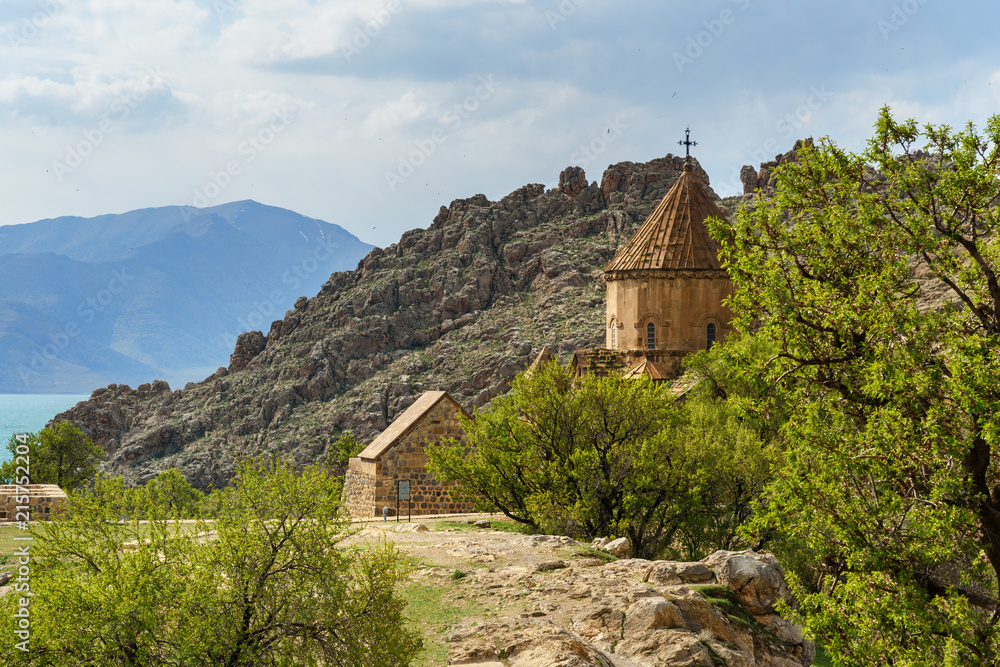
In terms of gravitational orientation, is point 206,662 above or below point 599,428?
below

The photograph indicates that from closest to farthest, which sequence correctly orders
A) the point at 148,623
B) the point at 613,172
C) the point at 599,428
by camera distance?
1. the point at 148,623
2. the point at 599,428
3. the point at 613,172

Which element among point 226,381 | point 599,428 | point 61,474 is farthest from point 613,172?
point 599,428

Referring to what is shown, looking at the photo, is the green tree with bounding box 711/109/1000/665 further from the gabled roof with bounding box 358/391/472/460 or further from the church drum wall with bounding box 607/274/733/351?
the church drum wall with bounding box 607/274/733/351

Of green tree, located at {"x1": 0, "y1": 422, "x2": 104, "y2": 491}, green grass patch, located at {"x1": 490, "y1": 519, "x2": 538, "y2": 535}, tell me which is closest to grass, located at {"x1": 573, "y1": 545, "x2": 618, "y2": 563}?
green grass patch, located at {"x1": 490, "y1": 519, "x2": 538, "y2": 535}

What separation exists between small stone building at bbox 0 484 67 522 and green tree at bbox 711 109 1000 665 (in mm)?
12456

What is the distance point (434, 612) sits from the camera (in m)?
10.7

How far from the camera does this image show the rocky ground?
9727mm

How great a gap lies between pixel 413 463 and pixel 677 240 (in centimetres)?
1760

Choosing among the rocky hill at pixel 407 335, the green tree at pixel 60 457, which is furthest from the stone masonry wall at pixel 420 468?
the rocky hill at pixel 407 335

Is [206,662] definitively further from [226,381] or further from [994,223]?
[226,381]

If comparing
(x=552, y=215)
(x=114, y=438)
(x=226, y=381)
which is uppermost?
(x=552, y=215)

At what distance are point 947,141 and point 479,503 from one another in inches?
458

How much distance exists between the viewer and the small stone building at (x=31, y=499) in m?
15.7

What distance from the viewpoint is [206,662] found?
7492 millimetres
